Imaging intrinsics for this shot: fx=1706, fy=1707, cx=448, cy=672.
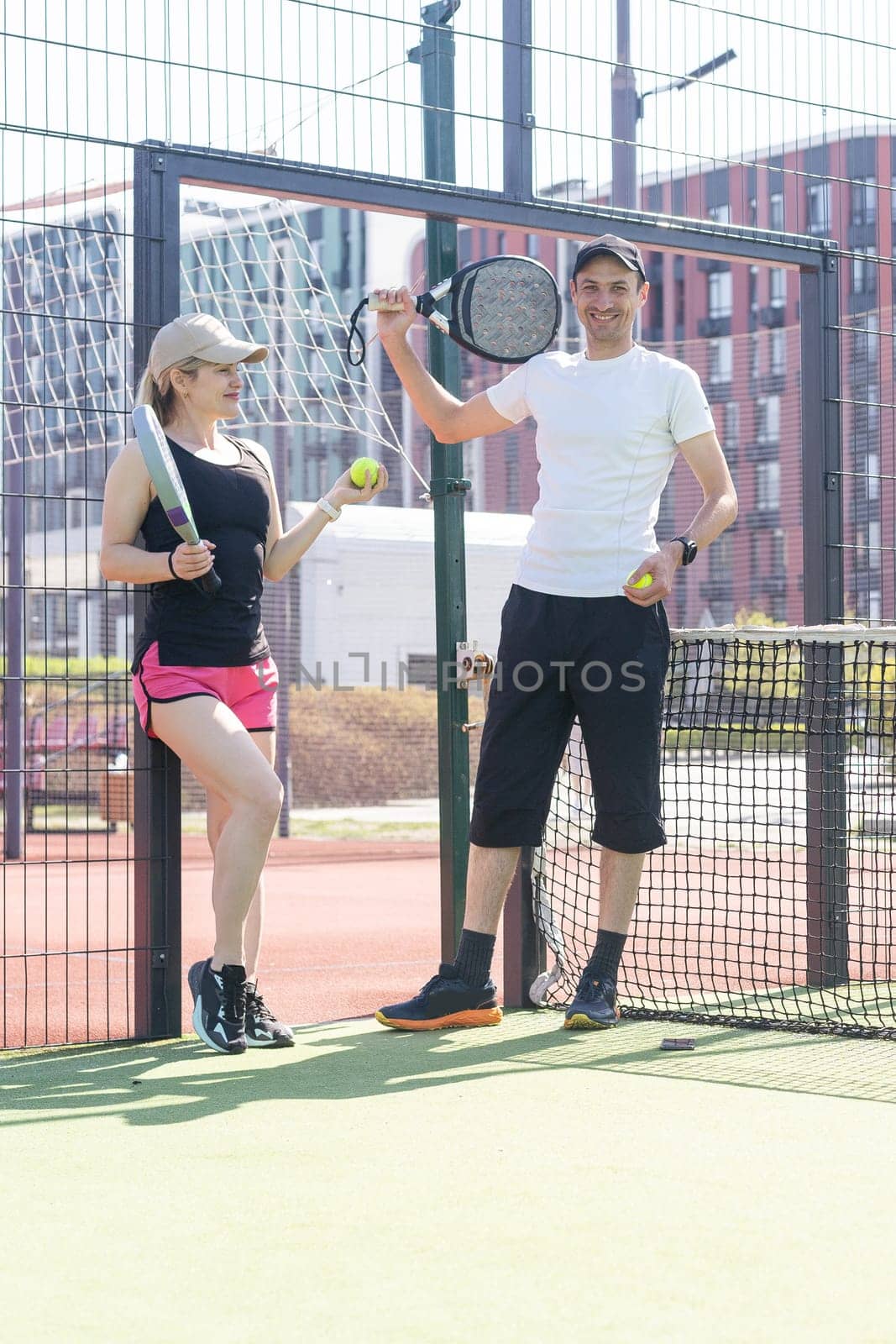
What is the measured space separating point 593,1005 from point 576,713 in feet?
2.59

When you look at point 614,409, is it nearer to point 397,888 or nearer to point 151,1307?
point 151,1307

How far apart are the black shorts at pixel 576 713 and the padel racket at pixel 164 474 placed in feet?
3.16

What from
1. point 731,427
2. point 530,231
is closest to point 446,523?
point 530,231

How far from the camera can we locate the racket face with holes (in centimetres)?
488

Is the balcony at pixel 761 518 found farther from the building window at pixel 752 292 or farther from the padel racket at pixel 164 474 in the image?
the padel racket at pixel 164 474

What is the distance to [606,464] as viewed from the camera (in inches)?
177

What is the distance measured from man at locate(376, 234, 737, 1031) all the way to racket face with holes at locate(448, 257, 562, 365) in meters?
0.26

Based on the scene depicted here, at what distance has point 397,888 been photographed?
37.5 feet

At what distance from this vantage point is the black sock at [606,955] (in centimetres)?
462

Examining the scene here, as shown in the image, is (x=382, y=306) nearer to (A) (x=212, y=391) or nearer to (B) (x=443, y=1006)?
(A) (x=212, y=391)

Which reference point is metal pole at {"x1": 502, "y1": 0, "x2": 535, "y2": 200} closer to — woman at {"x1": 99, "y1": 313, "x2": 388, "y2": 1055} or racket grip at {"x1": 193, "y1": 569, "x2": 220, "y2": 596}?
woman at {"x1": 99, "y1": 313, "x2": 388, "y2": 1055}

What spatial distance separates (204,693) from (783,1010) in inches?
80.1

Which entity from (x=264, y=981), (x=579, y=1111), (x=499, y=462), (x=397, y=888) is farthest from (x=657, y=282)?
(x=579, y=1111)

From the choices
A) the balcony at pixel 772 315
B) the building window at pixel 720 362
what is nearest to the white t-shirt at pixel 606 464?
the building window at pixel 720 362
